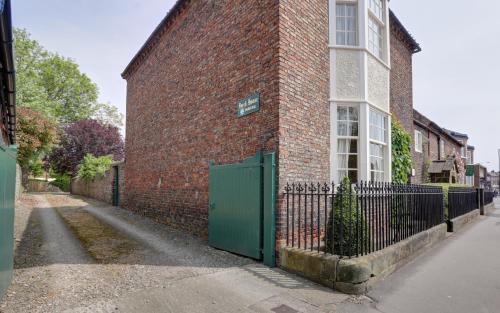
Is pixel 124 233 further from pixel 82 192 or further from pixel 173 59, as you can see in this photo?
pixel 82 192

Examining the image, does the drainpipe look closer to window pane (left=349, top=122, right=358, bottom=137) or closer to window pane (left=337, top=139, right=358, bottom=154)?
window pane (left=337, top=139, right=358, bottom=154)

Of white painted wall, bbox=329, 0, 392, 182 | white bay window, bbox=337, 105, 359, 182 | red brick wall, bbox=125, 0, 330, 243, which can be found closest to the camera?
red brick wall, bbox=125, 0, 330, 243

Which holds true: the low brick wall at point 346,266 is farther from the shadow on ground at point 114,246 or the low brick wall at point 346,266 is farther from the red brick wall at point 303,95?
the shadow on ground at point 114,246

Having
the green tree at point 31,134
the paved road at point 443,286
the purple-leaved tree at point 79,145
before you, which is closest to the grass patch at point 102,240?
the paved road at point 443,286

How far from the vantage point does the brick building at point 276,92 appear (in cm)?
661

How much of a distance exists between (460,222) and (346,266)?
9.33 meters

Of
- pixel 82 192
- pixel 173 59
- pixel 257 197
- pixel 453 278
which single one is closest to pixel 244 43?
pixel 257 197

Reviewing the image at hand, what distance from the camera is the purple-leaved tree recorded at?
32.8 metres

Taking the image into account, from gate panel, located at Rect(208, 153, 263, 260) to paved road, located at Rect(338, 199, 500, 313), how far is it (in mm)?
2536

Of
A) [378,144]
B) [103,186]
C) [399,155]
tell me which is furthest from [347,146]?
[103,186]

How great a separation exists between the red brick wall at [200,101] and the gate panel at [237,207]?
1.29 feet

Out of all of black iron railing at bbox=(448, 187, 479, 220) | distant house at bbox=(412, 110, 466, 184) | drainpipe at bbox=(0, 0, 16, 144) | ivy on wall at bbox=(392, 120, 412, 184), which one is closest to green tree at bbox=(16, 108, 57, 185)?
drainpipe at bbox=(0, 0, 16, 144)

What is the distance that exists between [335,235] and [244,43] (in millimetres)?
4780

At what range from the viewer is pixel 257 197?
6465mm
